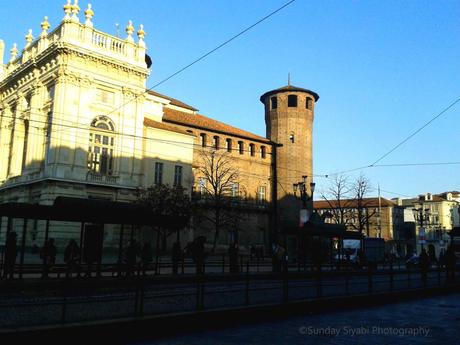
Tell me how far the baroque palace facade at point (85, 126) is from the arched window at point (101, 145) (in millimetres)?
79

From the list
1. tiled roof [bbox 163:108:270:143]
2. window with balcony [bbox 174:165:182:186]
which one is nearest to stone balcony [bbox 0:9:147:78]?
tiled roof [bbox 163:108:270:143]

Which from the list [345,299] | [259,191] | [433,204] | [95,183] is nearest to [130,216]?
[345,299]

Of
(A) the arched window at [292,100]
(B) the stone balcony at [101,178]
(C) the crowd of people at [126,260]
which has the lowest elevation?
(C) the crowd of people at [126,260]

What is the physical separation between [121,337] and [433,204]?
9706 centimetres

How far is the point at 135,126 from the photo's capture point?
38.5 metres

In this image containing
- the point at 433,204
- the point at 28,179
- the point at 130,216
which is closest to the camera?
the point at 130,216

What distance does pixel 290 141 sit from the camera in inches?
2217

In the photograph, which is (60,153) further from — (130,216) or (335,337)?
(335,337)

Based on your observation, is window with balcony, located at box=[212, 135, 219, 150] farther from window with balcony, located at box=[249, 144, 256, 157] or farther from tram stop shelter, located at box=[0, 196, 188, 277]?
tram stop shelter, located at box=[0, 196, 188, 277]

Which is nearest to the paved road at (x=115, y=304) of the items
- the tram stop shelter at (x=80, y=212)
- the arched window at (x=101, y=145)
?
the tram stop shelter at (x=80, y=212)

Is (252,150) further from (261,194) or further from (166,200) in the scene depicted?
(166,200)

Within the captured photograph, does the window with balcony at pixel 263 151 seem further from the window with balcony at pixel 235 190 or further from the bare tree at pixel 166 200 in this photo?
the bare tree at pixel 166 200

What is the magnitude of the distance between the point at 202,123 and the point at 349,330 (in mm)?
41808

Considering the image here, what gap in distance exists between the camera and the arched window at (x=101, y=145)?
119ft
